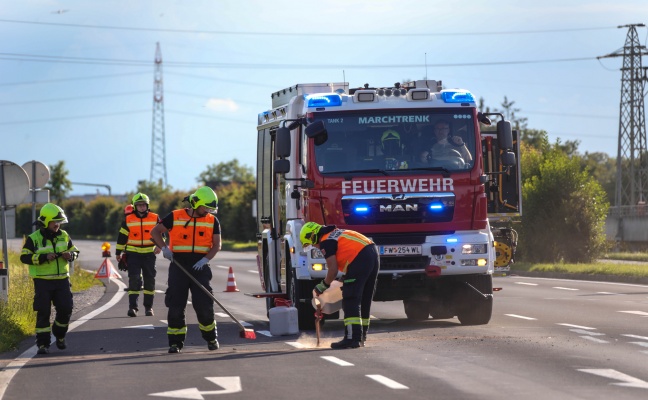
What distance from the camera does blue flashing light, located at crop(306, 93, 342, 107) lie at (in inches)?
687

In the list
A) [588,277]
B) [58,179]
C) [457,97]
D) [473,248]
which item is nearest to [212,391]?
[473,248]

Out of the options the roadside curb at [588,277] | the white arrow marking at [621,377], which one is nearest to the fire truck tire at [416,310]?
the white arrow marking at [621,377]

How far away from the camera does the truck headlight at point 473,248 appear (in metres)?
17.5

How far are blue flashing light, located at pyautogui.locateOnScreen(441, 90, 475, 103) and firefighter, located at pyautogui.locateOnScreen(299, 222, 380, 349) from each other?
345 cm

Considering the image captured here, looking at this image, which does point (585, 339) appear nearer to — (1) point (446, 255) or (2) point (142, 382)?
(1) point (446, 255)

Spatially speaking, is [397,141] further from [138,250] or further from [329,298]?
[138,250]

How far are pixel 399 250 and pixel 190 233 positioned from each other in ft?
11.5

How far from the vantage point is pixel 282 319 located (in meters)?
16.9

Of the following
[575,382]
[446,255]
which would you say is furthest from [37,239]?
[575,382]

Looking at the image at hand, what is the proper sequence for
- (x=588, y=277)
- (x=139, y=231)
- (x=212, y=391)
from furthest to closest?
(x=588, y=277)
(x=139, y=231)
(x=212, y=391)

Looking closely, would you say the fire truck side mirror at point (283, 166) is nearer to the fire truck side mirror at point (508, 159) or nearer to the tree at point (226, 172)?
the fire truck side mirror at point (508, 159)

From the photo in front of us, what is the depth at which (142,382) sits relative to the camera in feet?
38.8

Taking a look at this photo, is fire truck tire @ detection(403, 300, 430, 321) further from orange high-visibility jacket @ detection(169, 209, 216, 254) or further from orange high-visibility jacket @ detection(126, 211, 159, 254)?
orange high-visibility jacket @ detection(169, 209, 216, 254)

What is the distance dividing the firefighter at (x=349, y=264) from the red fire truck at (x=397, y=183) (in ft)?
7.24
